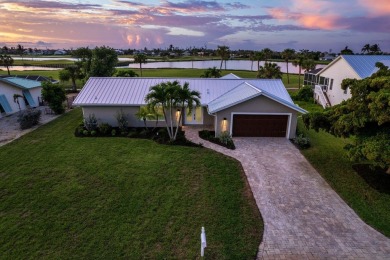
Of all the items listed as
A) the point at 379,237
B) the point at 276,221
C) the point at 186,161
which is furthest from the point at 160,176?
the point at 379,237

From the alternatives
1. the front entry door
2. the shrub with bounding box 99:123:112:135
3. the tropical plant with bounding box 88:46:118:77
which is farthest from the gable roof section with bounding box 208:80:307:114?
the tropical plant with bounding box 88:46:118:77

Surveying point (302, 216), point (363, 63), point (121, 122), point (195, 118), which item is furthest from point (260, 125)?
point (363, 63)

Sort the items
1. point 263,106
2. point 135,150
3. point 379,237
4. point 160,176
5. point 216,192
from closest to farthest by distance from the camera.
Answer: point 379,237 → point 216,192 → point 160,176 → point 135,150 → point 263,106

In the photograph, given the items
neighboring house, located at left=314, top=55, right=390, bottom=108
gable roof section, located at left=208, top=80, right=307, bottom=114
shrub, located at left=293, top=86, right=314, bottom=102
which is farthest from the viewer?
shrub, located at left=293, top=86, right=314, bottom=102

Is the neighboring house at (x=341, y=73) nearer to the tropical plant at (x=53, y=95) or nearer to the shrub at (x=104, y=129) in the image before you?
the shrub at (x=104, y=129)

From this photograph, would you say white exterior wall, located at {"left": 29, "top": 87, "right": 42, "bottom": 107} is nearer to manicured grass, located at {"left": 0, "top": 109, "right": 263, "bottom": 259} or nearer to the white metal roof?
the white metal roof

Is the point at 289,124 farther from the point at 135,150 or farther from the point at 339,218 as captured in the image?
the point at 135,150

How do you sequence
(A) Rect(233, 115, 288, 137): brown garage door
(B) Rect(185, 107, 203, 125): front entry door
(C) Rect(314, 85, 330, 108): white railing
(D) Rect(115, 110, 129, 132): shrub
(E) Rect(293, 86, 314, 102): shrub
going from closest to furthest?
(A) Rect(233, 115, 288, 137): brown garage door, (D) Rect(115, 110, 129, 132): shrub, (B) Rect(185, 107, 203, 125): front entry door, (C) Rect(314, 85, 330, 108): white railing, (E) Rect(293, 86, 314, 102): shrub
